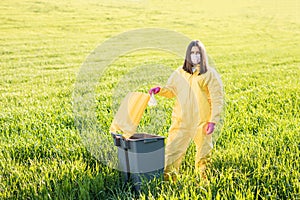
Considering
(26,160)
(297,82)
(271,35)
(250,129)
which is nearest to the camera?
(26,160)

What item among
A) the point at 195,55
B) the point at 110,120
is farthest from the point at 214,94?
the point at 110,120

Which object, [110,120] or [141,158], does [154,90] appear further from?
[110,120]

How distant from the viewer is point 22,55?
1669 centimetres

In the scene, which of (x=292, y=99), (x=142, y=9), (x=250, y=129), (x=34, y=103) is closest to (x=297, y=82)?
(x=292, y=99)

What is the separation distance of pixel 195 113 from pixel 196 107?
6 cm

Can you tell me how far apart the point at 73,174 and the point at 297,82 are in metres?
7.27

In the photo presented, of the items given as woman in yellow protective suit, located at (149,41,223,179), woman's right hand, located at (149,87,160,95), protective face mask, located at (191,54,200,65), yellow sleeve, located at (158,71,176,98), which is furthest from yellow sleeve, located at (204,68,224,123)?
woman's right hand, located at (149,87,160,95)

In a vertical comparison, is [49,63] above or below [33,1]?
below

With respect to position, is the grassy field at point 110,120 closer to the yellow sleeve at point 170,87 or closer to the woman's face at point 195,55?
the yellow sleeve at point 170,87

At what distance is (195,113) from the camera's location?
4250mm

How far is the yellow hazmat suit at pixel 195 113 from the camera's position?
13.8 ft

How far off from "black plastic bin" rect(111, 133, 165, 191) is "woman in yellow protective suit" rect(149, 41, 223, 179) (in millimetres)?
221

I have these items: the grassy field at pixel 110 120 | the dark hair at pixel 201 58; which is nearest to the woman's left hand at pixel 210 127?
the grassy field at pixel 110 120

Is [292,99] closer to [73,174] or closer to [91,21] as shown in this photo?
[73,174]
